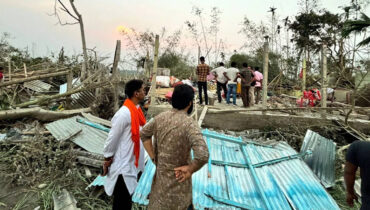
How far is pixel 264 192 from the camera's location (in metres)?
3.53

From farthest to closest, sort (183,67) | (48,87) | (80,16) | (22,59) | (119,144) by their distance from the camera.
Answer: (183,67), (22,59), (80,16), (48,87), (119,144)

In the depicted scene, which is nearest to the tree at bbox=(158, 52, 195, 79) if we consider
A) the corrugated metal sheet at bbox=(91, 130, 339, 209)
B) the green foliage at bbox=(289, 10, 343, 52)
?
the green foliage at bbox=(289, 10, 343, 52)

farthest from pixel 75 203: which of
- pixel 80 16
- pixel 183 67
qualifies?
pixel 183 67

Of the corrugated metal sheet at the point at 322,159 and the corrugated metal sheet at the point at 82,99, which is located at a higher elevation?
the corrugated metal sheet at the point at 82,99

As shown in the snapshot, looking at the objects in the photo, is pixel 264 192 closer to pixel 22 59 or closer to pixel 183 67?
pixel 22 59

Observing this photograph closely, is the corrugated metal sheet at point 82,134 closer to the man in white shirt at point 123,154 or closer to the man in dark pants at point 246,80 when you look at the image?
the man in white shirt at point 123,154

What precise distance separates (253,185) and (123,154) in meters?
2.14

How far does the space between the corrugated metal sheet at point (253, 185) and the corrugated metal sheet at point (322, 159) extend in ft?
1.18

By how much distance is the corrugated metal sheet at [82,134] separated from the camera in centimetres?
476

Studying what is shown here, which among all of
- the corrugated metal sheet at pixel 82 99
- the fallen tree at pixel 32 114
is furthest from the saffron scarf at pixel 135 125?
the corrugated metal sheet at pixel 82 99

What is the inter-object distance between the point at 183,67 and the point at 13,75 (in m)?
10.5

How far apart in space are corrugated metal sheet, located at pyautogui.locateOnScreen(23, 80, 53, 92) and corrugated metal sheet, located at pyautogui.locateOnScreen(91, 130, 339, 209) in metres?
6.82

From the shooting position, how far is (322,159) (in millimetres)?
4617

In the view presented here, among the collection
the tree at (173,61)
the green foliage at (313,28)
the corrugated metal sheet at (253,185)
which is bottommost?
the corrugated metal sheet at (253,185)
